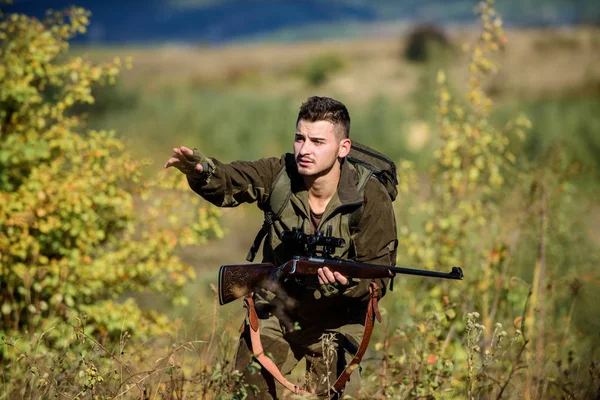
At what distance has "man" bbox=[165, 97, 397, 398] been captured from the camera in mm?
3697

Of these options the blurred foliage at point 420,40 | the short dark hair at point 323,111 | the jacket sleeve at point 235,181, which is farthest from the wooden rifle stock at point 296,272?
the blurred foliage at point 420,40

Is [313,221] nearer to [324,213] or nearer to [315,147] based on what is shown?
[324,213]

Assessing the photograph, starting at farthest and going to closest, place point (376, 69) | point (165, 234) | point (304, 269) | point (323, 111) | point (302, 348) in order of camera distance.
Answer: point (376, 69)
point (165, 234)
point (302, 348)
point (323, 111)
point (304, 269)

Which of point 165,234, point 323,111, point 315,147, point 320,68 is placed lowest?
point 165,234

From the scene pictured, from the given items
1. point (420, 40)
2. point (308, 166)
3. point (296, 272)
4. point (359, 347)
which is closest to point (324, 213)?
point (308, 166)

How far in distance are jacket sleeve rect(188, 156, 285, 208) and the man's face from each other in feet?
0.62

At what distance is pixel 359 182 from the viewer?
379cm

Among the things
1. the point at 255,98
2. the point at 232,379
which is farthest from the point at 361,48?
the point at 232,379

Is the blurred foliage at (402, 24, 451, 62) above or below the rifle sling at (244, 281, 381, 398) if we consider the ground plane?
above

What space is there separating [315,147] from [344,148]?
0.21 m

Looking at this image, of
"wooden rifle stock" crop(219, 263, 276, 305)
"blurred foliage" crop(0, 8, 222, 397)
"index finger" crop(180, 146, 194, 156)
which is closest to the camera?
"index finger" crop(180, 146, 194, 156)

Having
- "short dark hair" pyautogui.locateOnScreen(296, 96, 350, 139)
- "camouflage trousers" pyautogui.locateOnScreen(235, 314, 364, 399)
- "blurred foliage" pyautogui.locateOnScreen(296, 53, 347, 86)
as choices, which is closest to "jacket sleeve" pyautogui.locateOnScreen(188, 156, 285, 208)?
"short dark hair" pyautogui.locateOnScreen(296, 96, 350, 139)

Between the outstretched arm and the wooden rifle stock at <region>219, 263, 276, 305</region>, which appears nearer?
the outstretched arm

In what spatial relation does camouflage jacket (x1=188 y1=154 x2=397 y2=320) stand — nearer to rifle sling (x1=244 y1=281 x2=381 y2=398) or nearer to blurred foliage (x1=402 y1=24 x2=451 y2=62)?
rifle sling (x1=244 y1=281 x2=381 y2=398)
